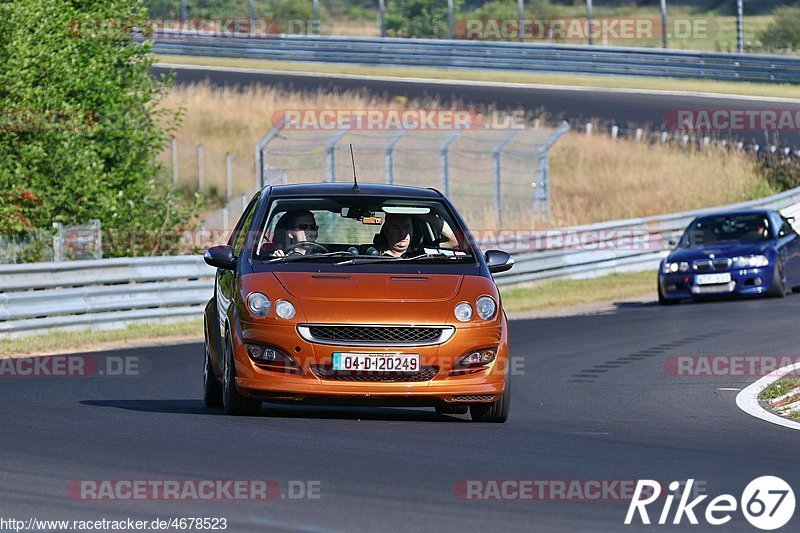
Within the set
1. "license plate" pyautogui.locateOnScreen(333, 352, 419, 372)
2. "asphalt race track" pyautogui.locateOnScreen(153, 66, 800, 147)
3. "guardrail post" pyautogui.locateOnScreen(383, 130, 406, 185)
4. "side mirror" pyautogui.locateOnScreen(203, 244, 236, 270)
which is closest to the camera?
"license plate" pyautogui.locateOnScreen(333, 352, 419, 372)

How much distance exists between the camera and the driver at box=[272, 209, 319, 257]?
410 inches

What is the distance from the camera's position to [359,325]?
941cm

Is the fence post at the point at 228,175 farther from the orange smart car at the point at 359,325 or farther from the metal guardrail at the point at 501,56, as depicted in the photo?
the orange smart car at the point at 359,325

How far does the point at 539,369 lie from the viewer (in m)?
15.0

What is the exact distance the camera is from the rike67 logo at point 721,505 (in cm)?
642

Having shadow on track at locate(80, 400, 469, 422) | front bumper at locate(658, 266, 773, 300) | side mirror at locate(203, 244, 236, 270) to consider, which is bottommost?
front bumper at locate(658, 266, 773, 300)

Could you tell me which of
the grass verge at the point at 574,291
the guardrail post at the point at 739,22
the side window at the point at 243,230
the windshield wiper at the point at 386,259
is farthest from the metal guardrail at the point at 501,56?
the windshield wiper at the point at 386,259

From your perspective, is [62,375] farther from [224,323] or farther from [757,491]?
[757,491]

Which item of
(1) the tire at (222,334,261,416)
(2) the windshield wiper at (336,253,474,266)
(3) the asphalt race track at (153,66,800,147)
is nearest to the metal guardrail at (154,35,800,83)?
(3) the asphalt race track at (153,66,800,147)

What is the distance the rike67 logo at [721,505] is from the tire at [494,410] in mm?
2674
